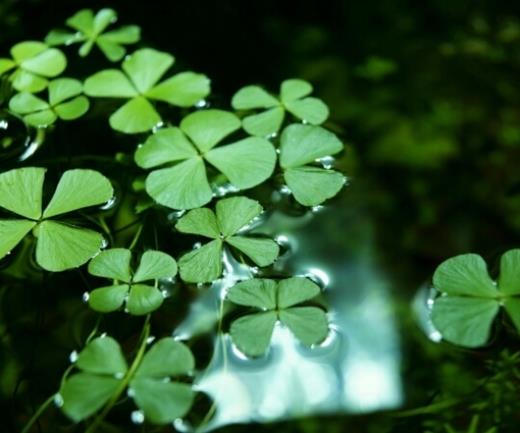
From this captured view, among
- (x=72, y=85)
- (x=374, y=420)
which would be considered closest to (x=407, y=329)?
(x=374, y=420)

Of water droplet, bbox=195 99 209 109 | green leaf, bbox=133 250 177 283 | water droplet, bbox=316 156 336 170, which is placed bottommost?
water droplet, bbox=316 156 336 170

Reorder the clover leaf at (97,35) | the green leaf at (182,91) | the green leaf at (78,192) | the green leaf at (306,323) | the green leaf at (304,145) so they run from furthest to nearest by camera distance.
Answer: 1. the clover leaf at (97,35)
2. the green leaf at (182,91)
3. the green leaf at (304,145)
4. the green leaf at (78,192)
5. the green leaf at (306,323)

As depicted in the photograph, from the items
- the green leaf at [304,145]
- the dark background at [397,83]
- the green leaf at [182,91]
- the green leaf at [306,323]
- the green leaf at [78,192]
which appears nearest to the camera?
the green leaf at [306,323]

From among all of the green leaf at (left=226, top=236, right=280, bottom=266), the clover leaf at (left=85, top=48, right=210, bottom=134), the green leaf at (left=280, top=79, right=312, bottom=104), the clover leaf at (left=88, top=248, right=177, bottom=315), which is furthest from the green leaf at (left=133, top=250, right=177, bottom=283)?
the green leaf at (left=280, top=79, right=312, bottom=104)

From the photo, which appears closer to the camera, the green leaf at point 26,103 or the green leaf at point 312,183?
the green leaf at point 312,183

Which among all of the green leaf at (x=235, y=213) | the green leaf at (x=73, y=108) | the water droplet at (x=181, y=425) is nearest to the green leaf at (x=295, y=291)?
the green leaf at (x=235, y=213)

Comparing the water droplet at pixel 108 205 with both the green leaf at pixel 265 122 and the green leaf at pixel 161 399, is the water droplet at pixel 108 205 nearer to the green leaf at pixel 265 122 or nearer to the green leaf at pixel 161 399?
the green leaf at pixel 265 122

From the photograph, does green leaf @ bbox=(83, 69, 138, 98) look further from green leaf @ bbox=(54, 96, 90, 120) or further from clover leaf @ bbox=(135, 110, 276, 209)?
clover leaf @ bbox=(135, 110, 276, 209)
